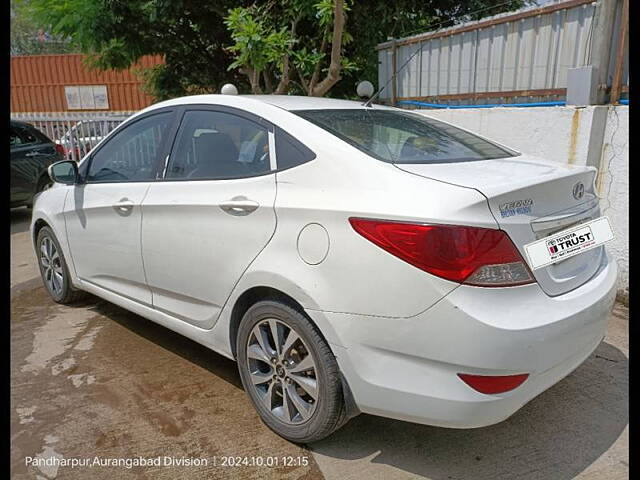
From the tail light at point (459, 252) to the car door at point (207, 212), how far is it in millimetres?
631

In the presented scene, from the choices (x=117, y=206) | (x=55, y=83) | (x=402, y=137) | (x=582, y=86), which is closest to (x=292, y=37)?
(x=582, y=86)

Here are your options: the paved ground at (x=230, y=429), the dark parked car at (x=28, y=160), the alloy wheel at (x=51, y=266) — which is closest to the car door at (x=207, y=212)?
the paved ground at (x=230, y=429)

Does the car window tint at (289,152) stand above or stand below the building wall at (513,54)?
below

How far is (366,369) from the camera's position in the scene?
192cm

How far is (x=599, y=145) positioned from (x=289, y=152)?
2782mm

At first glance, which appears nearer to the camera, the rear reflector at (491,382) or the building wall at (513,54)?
the rear reflector at (491,382)

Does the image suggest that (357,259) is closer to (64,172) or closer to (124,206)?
(124,206)

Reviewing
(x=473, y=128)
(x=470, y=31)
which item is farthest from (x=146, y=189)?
(x=470, y=31)

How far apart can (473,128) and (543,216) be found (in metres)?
2.96

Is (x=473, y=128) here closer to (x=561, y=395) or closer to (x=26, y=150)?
(x=561, y=395)

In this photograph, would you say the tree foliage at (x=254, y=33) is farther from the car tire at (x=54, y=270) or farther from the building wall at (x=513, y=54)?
the car tire at (x=54, y=270)

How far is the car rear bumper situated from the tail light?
5 centimetres

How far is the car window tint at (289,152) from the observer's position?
2179mm

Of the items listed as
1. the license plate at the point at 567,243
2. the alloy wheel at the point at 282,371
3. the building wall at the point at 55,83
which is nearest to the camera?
the license plate at the point at 567,243
